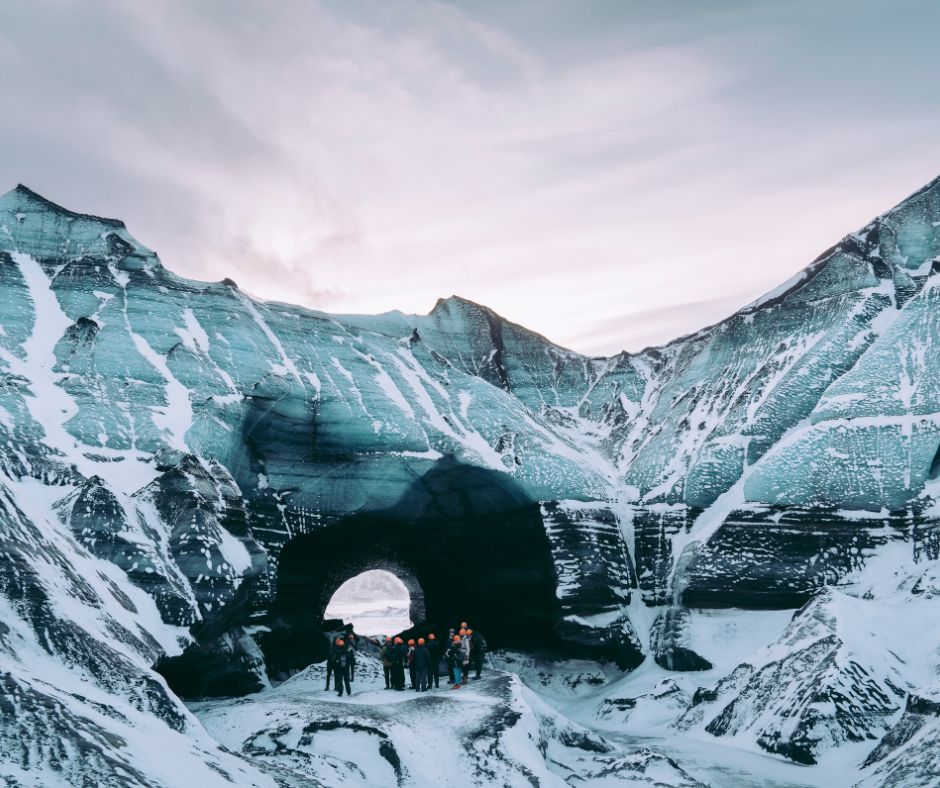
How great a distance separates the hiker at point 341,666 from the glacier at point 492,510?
173 cm

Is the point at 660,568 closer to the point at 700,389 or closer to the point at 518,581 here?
the point at 518,581

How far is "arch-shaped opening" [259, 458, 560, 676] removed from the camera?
1555 inches

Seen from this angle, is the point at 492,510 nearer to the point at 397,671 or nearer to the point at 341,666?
the point at 397,671

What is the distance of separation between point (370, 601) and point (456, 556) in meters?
83.2

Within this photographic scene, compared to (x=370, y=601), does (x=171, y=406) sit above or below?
above

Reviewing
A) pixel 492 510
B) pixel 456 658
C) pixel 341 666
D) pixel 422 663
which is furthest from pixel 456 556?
pixel 422 663

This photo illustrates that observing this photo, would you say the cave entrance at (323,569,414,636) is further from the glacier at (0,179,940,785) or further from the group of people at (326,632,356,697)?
the group of people at (326,632,356,697)

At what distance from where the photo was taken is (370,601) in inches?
4879

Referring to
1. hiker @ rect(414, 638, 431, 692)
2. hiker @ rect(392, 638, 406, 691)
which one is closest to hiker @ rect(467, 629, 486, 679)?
hiker @ rect(414, 638, 431, 692)

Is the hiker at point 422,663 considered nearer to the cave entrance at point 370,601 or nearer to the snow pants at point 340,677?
the snow pants at point 340,677

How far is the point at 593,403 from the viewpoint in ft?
176

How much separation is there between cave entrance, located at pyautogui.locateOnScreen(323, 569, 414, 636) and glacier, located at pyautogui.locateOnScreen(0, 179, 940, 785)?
4801cm

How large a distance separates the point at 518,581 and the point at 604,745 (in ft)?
44.9

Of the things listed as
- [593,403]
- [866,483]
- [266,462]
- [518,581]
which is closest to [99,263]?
[266,462]
